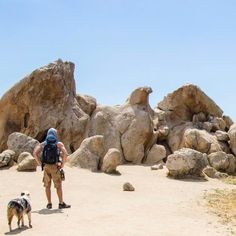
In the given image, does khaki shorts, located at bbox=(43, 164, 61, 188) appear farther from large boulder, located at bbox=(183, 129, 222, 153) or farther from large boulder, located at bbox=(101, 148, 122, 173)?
large boulder, located at bbox=(183, 129, 222, 153)

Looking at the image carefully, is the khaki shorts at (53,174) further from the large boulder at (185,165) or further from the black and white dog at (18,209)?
the large boulder at (185,165)

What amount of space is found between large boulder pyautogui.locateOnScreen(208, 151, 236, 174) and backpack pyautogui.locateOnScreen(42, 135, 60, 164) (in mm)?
13993

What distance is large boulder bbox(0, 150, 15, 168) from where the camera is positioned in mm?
19703

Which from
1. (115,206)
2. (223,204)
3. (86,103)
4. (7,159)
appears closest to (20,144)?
(7,159)

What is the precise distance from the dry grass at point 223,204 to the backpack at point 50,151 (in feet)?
14.8

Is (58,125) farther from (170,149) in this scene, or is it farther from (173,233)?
(173,233)

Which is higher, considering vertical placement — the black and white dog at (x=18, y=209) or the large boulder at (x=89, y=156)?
the large boulder at (x=89, y=156)

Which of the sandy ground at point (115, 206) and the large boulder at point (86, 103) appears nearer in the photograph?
the sandy ground at point (115, 206)

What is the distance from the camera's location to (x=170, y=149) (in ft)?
93.9

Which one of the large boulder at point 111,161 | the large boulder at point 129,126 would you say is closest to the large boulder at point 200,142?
the large boulder at point 129,126

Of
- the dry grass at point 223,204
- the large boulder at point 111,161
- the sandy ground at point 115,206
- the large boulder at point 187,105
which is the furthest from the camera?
the large boulder at point 187,105

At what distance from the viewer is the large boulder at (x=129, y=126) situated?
84.8ft

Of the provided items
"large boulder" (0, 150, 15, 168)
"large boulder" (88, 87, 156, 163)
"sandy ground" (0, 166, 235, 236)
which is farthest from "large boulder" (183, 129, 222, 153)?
"large boulder" (0, 150, 15, 168)

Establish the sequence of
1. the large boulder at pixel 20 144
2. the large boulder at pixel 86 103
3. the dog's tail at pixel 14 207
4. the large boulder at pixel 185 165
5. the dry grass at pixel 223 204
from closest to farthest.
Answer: the dog's tail at pixel 14 207 → the dry grass at pixel 223 204 → the large boulder at pixel 185 165 → the large boulder at pixel 20 144 → the large boulder at pixel 86 103
